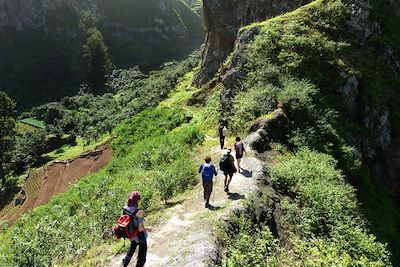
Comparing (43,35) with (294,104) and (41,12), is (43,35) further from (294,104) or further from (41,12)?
(294,104)

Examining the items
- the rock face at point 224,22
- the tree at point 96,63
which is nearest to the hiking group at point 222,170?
the rock face at point 224,22

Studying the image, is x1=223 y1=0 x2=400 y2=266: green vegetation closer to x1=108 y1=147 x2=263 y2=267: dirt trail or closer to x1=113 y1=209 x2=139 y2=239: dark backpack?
x1=108 y1=147 x2=263 y2=267: dirt trail

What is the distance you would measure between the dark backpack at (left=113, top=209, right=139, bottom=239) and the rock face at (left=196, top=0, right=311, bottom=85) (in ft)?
110

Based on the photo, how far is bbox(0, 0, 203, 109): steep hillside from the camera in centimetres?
10919

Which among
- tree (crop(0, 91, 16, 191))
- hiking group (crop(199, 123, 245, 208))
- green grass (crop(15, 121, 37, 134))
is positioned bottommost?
green grass (crop(15, 121, 37, 134))

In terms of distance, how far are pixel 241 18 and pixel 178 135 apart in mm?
20311

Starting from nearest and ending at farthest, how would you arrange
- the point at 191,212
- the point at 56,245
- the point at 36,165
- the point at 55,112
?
the point at 56,245 < the point at 191,212 < the point at 36,165 < the point at 55,112

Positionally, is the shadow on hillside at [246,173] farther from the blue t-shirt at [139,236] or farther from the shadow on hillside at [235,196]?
the blue t-shirt at [139,236]

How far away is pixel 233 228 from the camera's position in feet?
43.1

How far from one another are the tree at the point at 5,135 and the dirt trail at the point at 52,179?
1222 centimetres

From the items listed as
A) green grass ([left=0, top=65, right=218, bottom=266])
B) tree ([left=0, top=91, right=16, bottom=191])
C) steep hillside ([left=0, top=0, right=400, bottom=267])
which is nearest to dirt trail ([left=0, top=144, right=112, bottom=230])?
steep hillside ([left=0, top=0, right=400, bottom=267])

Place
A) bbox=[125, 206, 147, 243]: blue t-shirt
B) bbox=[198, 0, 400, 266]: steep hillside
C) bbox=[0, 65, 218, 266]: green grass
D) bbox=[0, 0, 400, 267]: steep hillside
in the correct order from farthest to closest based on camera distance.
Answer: bbox=[198, 0, 400, 266]: steep hillside, bbox=[0, 0, 400, 267]: steep hillside, bbox=[0, 65, 218, 266]: green grass, bbox=[125, 206, 147, 243]: blue t-shirt

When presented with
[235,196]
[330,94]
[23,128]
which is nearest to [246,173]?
[235,196]

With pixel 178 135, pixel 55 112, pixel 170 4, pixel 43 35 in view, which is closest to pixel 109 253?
Result: pixel 178 135
